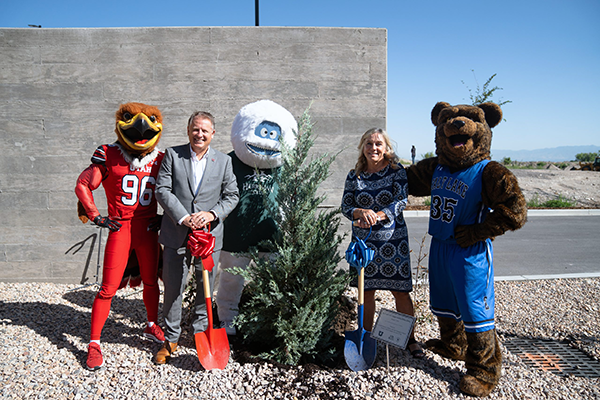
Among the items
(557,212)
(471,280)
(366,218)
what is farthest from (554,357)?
(557,212)

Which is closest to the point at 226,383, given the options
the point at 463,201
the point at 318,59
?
the point at 463,201

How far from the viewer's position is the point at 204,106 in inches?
190

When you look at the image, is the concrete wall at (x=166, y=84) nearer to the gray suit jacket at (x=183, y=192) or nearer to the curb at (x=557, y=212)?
the gray suit jacket at (x=183, y=192)

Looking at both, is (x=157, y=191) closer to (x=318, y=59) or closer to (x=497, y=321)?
(x=318, y=59)

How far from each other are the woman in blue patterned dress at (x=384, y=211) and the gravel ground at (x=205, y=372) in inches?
19.8

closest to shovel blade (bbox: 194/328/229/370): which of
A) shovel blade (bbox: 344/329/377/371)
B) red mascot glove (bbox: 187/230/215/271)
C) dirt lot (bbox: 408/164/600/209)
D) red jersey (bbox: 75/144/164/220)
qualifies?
red mascot glove (bbox: 187/230/215/271)

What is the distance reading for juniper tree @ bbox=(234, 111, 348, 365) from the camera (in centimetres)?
292

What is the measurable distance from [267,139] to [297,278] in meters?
1.21

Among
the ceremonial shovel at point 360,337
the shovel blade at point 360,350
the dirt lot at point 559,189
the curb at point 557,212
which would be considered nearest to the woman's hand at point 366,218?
the ceremonial shovel at point 360,337

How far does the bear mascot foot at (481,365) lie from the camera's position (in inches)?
104

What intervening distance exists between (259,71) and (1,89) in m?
3.32

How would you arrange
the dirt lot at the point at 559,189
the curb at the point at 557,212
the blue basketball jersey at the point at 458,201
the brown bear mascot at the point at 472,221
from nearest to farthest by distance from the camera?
the brown bear mascot at the point at 472,221 → the blue basketball jersey at the point at 458,201 → the curb at the point at 557,212 → the dirt lot at the point at 559,189

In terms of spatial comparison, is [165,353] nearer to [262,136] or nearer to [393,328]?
[393,328]

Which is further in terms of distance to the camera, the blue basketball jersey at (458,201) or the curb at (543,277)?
the curb at (543,277)
